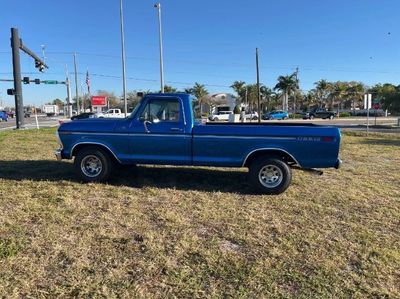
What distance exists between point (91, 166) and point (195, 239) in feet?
12.1

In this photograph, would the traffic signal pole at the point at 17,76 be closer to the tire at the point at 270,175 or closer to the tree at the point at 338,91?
the tire at the point at 270,175

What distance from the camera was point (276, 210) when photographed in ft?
20.2

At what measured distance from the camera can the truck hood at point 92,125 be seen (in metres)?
7.66

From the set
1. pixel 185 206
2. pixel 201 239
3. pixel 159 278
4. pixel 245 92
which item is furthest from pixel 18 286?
pixel 245 92

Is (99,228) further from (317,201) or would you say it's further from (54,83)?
(54,83)

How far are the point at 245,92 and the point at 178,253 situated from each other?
4075 inches

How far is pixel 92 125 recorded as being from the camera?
7738 mm

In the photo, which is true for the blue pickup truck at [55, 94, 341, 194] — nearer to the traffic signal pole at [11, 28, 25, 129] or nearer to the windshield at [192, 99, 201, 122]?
the windshield at [192, 99, 201, 122]

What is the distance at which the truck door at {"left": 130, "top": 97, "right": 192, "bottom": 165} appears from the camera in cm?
740

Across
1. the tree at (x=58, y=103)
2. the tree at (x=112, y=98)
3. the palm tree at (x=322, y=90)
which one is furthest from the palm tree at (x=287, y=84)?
the tree at (x=58, y=103)

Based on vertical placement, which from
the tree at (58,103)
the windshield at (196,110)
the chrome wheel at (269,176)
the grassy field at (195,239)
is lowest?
the grassy field at (195,239)

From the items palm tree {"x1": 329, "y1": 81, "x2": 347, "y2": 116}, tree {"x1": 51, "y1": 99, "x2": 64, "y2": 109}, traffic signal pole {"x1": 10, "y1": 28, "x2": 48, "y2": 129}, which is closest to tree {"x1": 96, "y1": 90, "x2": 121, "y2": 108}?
tree {"x1": 51, "y1": 99, "x2": 64, "y2": 109}

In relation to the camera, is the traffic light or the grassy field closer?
the grassy field

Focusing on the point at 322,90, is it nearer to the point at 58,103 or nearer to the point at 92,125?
the point at 92,125
